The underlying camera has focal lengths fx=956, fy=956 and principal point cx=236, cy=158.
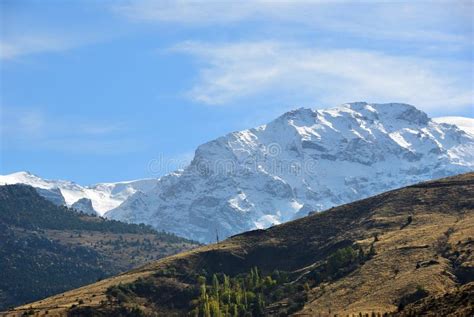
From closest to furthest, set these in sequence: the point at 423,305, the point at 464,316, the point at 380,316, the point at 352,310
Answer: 1. the point at 464,316
2. the point at 423,305
3. the point at 380,316
4. the point at 352,310

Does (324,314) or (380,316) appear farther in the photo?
(324,314)

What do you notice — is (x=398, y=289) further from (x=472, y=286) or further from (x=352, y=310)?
(x=472, y=286)

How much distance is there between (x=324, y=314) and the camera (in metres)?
198

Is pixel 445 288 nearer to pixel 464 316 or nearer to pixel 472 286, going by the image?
pixel 472 286

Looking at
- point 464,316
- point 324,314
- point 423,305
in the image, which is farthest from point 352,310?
point 464,316

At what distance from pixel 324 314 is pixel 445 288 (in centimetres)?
2533

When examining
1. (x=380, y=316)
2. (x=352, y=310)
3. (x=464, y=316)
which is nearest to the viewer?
(x=464, y=316)

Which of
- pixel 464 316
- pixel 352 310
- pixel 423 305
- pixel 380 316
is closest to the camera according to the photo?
pixel 464 316

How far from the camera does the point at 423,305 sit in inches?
5768

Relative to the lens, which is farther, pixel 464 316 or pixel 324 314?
pixel 324 314

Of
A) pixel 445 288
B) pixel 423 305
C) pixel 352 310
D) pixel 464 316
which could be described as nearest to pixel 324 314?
pixel 352 310

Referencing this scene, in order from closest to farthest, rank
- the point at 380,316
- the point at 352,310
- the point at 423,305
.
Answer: the point at 423,305 < the point at 380,316 < the point at 352,310

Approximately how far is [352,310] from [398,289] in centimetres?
1348

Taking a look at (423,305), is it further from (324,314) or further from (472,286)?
(324,314)
